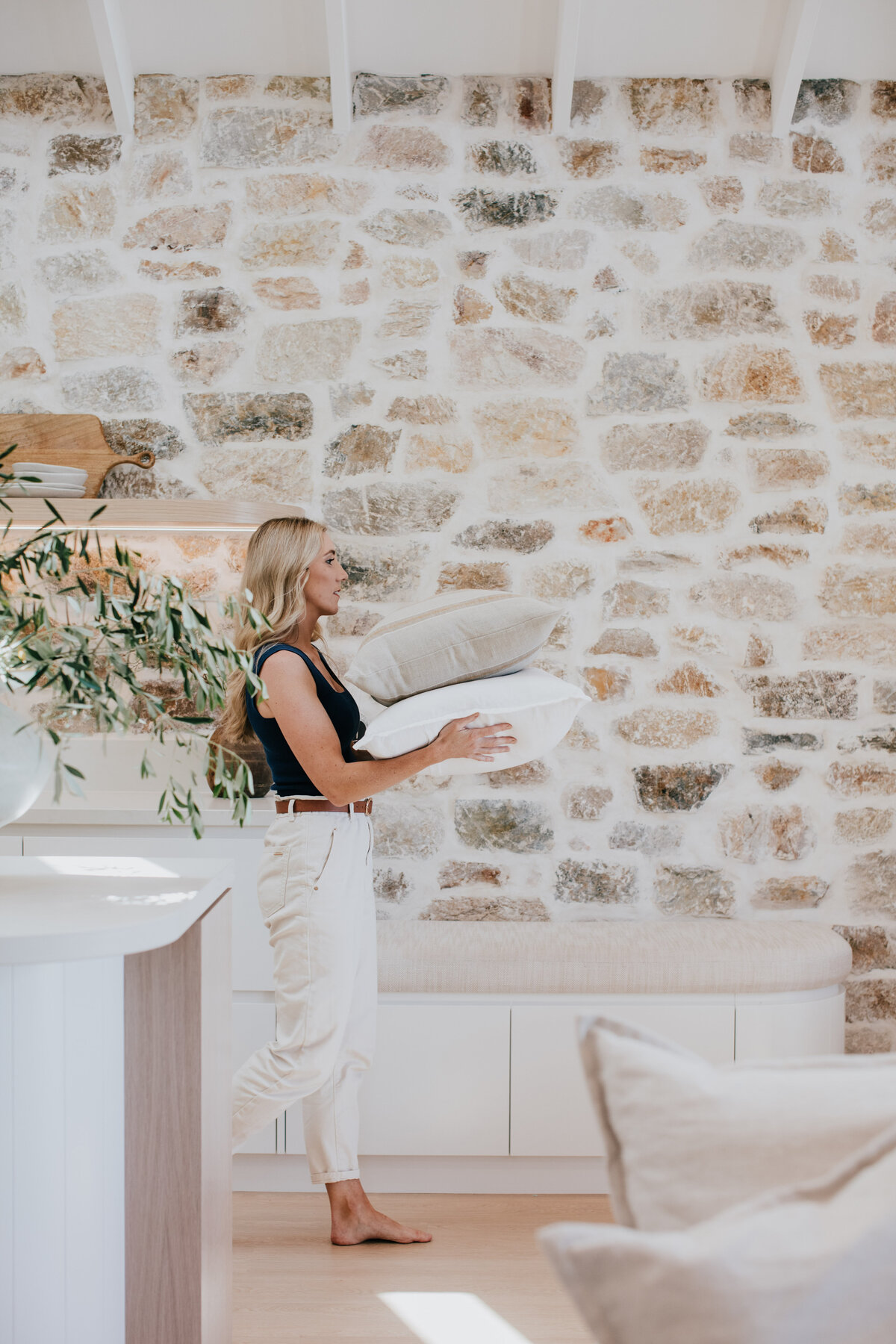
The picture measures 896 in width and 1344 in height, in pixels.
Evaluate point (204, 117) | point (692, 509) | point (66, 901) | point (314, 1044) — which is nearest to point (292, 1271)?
point (314, 1044)

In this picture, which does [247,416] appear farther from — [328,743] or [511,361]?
[328,743]

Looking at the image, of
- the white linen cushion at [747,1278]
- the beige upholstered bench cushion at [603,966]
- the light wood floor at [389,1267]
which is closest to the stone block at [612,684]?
the beige upholstered bench cushion at [603,966]

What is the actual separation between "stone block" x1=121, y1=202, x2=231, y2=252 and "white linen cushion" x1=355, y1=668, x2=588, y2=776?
5.54 feet

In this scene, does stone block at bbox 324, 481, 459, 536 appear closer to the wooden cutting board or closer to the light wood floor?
the wooden cutting board

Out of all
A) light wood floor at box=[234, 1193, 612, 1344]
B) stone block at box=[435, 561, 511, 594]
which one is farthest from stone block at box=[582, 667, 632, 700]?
light wood floor at box=[234, 1193, 612, 1344]

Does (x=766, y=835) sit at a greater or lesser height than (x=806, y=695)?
lesser

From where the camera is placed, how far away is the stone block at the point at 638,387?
2.87 metres

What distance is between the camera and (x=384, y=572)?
2.87 meters

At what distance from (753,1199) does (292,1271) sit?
1756 millimetres

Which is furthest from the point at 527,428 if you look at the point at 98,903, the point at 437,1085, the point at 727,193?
the point at 98,903

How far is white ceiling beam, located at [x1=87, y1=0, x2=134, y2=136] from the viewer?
8.83ft

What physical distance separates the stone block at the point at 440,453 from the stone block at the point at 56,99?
4.26 feet

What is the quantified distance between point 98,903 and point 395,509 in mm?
1830

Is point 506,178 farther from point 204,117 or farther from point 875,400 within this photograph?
point 875,400
